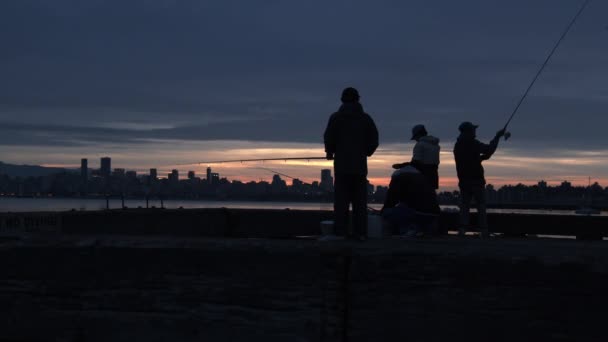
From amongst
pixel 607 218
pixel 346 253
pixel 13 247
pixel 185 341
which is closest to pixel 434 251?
pixel 346 253

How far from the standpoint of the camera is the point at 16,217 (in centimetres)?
973

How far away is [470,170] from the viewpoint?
10.3m

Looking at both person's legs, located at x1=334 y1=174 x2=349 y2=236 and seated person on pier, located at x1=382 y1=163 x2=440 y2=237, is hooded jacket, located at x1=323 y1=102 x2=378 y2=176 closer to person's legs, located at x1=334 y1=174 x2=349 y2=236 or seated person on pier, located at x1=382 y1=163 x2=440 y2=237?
person's legs, located at x1=334 y1=174 x2=349 y2=236

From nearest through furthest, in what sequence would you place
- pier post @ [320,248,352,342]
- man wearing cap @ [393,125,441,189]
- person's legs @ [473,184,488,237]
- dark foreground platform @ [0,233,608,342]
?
1. dark foreground platform @ [0,233,608,342]
2. pier post @ [320,248,352,342]
3. man wearing cap @ [393,125,441,189]
4. person's legs @ [473,184,488,237]

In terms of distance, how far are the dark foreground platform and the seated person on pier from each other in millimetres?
4500

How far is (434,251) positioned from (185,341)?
1279 millimetres

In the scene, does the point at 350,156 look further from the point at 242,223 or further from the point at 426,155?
the point at 242,223

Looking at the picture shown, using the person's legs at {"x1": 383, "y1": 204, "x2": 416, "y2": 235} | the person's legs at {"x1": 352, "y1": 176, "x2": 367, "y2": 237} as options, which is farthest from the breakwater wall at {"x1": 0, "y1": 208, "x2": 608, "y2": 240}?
the person's legs at {"x1": 352, "y1": 176, "x2": 367, "y2": 237}

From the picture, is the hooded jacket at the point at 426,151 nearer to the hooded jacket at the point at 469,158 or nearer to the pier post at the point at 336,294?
the hooded jacket at the point at 469,158

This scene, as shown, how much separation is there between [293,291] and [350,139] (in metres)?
2.98

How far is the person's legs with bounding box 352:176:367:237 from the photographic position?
6195mm

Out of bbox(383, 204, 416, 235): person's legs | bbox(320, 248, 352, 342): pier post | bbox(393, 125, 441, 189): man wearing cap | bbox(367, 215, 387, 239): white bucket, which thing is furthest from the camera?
bbox(393, 125, 441, 189): man wearing cap

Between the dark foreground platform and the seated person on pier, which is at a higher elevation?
the seated person on pier

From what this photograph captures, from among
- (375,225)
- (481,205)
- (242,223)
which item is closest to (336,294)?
(375,225)
